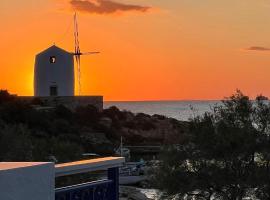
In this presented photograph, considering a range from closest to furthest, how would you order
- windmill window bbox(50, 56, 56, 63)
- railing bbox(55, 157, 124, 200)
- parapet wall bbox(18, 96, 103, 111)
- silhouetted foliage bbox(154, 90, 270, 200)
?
railing bbox(55, 157, 124, 200) < silhouetted foliage bbox(154, 90, 270, 200) < parapet wall bbox(18, 96, 103, 111) < windmill window bbox(50, 56, 56, 63)

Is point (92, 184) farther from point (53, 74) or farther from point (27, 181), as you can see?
point (53, 74)

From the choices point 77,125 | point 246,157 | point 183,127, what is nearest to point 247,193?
point 246,157

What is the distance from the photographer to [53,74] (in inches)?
3164

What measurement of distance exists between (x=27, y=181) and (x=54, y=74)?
77106 mm

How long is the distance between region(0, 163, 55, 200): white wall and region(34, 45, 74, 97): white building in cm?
7489

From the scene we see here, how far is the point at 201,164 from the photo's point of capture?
77.6 ft

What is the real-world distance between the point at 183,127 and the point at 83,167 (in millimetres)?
21571

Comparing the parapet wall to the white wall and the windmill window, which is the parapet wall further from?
the white wall

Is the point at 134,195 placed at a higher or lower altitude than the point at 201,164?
lower

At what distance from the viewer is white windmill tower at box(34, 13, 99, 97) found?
262ft

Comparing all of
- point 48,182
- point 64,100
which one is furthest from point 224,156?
point 64,100

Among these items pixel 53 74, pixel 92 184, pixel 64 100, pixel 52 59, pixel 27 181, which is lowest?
pixel 92 184

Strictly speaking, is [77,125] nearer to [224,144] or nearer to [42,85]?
[42,85]

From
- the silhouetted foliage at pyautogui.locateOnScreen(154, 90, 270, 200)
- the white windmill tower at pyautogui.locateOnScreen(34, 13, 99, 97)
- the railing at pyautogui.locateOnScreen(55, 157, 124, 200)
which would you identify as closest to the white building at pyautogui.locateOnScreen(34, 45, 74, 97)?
the white windmill tower at pyautogui.locateOnScreen(34, 13, 99, 97)
